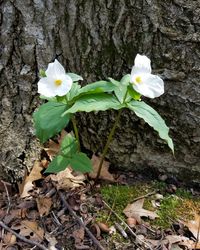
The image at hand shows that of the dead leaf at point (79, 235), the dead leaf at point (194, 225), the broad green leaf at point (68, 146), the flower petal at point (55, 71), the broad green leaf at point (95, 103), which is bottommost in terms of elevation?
the dead leaf at point (79, 235)

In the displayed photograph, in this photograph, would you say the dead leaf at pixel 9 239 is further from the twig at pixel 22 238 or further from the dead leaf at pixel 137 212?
the dead leaf at pixel 137 212

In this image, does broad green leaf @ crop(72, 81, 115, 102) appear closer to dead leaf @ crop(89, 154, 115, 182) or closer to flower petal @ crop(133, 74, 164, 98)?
flower petal @ crop(133, 74, 164, 98)

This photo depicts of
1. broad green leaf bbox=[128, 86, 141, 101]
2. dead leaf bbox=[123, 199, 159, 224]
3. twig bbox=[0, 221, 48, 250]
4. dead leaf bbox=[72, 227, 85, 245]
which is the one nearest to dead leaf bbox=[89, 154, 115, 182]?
dead leaf bbox=[123, 199, 159, 224]

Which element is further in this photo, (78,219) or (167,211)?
(167,211)

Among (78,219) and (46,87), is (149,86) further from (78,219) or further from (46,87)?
(78,219)

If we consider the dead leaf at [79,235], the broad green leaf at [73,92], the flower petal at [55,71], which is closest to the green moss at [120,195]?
the dead leaf at [79,235]

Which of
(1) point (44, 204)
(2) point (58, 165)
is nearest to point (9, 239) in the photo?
(1) point (44, 204)
